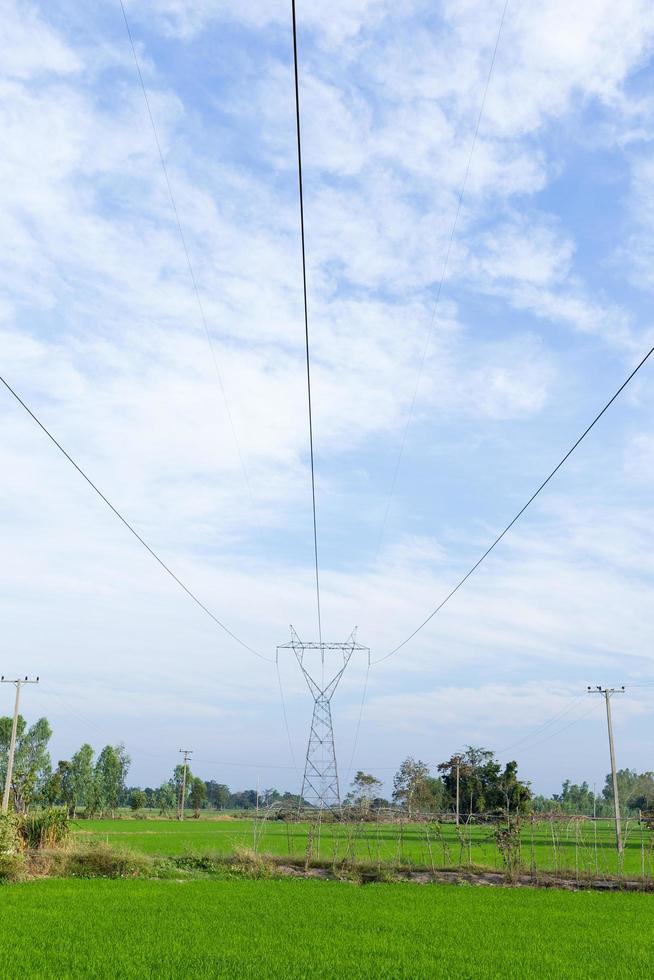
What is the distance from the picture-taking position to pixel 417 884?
83.0ft

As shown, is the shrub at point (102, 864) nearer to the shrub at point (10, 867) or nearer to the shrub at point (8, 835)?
the shrub at point (8, 835)

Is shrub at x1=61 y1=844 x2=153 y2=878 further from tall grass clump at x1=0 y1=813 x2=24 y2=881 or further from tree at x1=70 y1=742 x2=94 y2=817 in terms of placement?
tree at x1=70 y1=742 x2=94 y2=817

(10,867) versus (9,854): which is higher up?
(9,854)

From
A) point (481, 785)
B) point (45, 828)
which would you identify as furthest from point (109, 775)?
point (45, 828)

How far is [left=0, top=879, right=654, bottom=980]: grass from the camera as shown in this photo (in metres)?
12.6

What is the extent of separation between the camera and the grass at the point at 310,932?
41.4 feet

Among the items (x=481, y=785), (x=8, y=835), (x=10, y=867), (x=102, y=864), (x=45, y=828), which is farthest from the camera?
(x=481, y=785)

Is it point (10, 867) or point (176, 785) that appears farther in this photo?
point (176, 785)

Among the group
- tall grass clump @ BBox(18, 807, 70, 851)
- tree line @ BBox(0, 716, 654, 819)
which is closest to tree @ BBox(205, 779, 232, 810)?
tree line @ BBox(0, 716, 654, 819)

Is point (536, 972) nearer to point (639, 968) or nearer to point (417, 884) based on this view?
point (639, 968)

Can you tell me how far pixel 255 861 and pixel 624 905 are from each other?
431 inches

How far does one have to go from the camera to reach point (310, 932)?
15.7 meters

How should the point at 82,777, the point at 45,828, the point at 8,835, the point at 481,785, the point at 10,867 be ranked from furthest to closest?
the point at 82,777 → the point at 481,785 → the point at 45,828 → the point at 8,835 → the point at 10,867

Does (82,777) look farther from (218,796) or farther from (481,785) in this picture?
(218,796)
